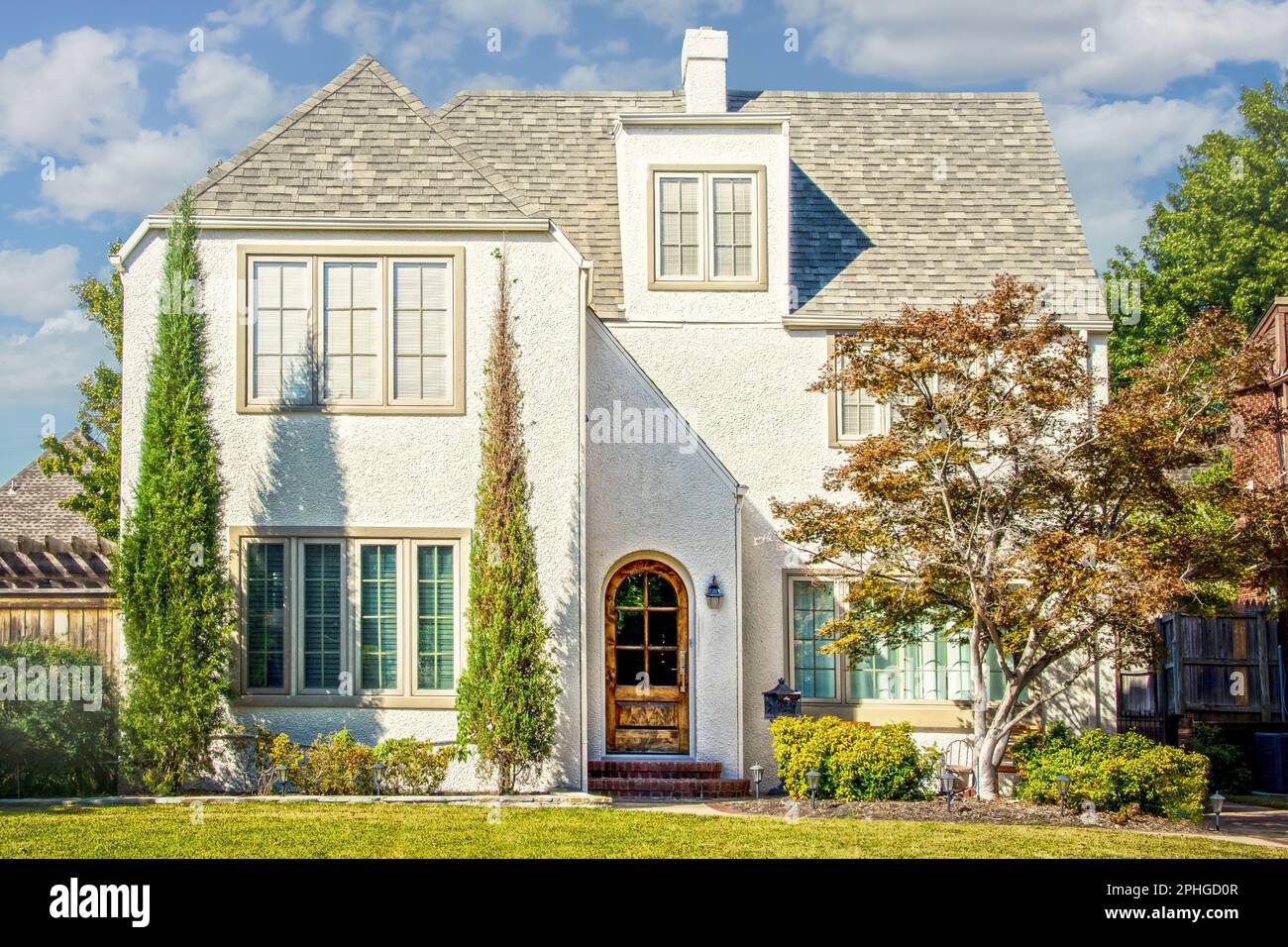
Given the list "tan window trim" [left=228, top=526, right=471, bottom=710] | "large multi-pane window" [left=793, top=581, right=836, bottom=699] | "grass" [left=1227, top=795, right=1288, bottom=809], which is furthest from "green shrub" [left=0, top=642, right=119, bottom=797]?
"grass" [left=1227, top=795, right=1288, bottom=809]

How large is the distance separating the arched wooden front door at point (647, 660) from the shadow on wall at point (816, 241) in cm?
443

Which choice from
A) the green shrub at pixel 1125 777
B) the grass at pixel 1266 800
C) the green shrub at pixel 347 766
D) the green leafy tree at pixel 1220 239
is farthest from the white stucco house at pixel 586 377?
the green leafy tree at pixel 1220 239

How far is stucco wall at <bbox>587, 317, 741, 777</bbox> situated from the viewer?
1652cm

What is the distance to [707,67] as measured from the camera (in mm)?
20328

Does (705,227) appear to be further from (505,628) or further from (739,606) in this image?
(505,628)

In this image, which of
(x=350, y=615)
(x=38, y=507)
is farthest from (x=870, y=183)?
(x=38, y=507)

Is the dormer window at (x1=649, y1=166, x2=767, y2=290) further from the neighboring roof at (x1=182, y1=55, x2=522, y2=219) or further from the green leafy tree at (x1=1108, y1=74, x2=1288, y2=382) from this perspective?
the green leafy tree at (x1=1108, y1=74, x2=1288, y2=382)

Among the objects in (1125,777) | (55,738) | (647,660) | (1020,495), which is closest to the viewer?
(55,738)

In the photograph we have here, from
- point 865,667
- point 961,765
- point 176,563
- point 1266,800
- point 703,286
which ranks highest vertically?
point 703,286

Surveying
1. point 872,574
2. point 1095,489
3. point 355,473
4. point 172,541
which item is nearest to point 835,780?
point 872,574

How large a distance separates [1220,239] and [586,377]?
26.1 metres

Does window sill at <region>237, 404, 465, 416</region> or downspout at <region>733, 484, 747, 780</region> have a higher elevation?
window sill at <region>237, 404, 465, 416</region>

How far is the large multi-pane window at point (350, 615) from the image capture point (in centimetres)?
1508

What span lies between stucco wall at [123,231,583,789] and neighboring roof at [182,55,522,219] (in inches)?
14.6
